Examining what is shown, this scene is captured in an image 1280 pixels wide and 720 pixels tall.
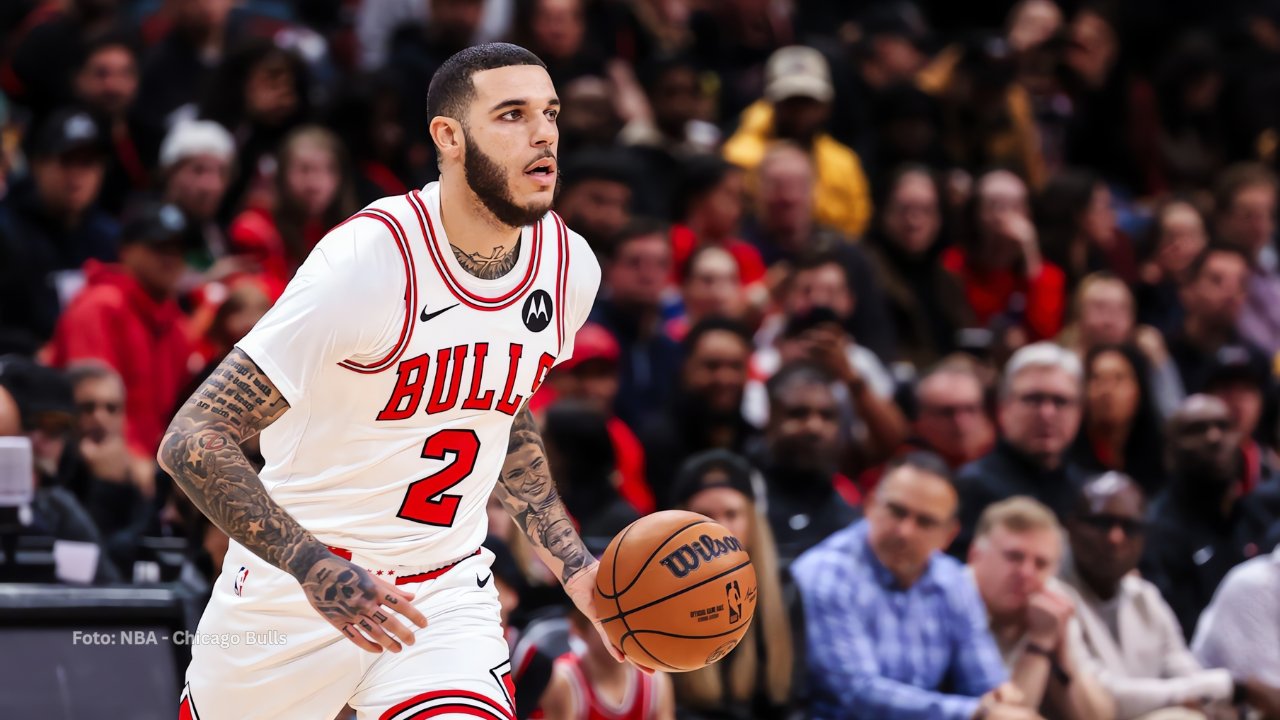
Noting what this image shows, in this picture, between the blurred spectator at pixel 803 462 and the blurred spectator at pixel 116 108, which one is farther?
the blurred spectator at pixel 116 108

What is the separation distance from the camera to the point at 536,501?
14.9 feet

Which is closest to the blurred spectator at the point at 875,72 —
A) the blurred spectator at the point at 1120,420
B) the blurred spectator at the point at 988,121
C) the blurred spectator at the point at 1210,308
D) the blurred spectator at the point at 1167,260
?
the blurred spectator at the point at 988,121

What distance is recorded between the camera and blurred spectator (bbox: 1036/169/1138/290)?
428 inches

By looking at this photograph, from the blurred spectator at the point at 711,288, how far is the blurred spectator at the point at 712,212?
2.32 ft

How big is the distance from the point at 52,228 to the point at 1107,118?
7.73m

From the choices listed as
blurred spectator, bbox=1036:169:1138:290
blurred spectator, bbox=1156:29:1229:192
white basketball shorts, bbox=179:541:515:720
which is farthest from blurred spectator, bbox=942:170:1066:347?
white basketball shorts, bbox=179:541:515:720

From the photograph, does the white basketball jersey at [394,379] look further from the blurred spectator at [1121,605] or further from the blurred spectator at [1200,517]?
the blurred spectator at [1200,517]

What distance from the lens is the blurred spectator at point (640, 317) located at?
8797 millimetres

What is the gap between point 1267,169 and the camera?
39.9 ft

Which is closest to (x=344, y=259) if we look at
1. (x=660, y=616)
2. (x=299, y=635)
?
(x=299, y=635)

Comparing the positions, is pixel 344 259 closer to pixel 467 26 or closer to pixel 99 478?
pixel 99 478

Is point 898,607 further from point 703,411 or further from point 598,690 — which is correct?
point 703,411

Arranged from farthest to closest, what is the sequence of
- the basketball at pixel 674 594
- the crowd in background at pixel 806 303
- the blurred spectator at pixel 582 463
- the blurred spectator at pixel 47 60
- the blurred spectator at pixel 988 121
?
the blurred spectator at pixel 988 121
the blurred spectator at pixel 47 60
the blurred spectator at pixel 582 463
the crowd in background at pixel 806 303
the basketball at pixel 674 594

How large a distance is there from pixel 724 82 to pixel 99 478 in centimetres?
631
